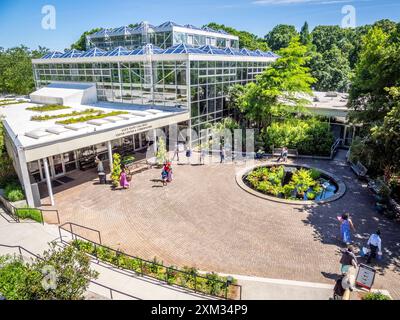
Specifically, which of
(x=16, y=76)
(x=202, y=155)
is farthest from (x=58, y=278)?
(x=16, y=76)

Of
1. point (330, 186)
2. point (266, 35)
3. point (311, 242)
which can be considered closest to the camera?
point (311, 242)

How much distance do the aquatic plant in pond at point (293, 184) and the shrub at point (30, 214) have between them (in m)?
11.1

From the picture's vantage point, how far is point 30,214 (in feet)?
43.6

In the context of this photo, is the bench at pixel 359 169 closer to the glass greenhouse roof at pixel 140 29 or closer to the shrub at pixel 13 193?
the shrub at pixel 13 193

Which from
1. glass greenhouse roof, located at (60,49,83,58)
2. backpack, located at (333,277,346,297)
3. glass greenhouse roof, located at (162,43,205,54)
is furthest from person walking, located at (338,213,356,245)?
glass greenhouse roof, located at (60,49,83,58)

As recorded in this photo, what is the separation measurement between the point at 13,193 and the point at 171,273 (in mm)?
9454

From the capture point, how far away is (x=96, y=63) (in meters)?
28.1

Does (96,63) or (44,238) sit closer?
(44,238)

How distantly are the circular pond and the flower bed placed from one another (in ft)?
24.4

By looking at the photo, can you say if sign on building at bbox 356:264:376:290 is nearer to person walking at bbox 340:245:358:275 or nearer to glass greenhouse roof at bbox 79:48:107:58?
person walking at bbox 340:245:358:275

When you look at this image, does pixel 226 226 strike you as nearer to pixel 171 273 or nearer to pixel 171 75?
pixel 171 273
